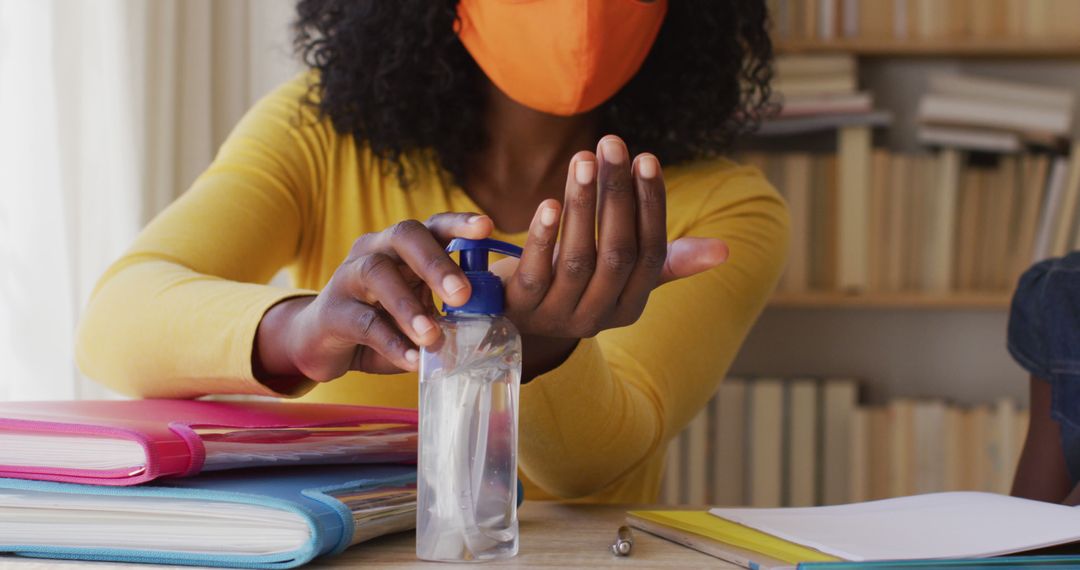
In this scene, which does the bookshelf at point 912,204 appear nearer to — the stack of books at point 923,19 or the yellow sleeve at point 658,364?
the stack of books at point 923,19

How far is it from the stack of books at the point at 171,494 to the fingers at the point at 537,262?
0.15 m

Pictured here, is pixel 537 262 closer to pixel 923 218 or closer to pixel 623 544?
pixel 623 544

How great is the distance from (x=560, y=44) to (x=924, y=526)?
534 millimetres

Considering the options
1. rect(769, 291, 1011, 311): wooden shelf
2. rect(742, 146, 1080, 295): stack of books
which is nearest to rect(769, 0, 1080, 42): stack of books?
rect(742, 146, 1080, 295): stack of books

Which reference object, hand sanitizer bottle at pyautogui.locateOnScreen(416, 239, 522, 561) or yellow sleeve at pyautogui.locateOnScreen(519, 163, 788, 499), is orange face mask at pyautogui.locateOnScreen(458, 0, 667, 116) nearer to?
yellow sleeve at pyautogui.locateOnScreen(519, 163, 788, 499)

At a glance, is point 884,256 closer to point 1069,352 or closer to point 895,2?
point 895,2

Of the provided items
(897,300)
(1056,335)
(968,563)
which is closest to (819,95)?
(897,300)

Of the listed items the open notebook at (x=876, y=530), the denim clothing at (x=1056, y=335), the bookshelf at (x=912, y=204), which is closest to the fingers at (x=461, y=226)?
the open notebook at (x=876, y=530)

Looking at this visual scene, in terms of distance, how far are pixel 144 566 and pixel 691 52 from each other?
2.91ft

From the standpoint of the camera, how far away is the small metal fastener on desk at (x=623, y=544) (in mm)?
637

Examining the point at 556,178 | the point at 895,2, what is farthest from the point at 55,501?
the point at 895,2

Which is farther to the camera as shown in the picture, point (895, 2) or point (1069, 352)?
point (895, 2)

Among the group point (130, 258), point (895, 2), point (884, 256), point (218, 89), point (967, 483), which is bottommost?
point (967, 483)

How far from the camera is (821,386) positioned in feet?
6.91
